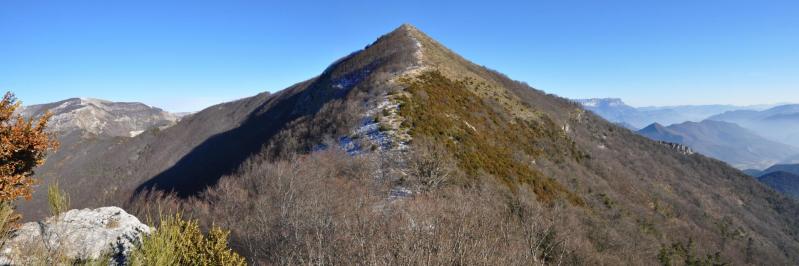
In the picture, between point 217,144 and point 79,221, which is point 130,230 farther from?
point 217,144

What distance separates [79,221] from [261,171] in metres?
14.6

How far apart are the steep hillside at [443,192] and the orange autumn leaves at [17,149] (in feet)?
26.9

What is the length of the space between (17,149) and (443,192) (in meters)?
18.9

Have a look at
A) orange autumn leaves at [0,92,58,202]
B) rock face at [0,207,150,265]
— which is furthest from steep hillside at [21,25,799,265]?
orange autumn leaves at [0,92,58,202]

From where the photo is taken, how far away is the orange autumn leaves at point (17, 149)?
13586 mm

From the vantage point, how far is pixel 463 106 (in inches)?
1762

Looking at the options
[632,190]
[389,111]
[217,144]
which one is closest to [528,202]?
[389,111]

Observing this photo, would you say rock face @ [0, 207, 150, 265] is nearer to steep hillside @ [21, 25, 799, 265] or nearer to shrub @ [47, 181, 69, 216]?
shrub @ [47, 181, 69, 216]

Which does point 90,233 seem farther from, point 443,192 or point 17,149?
point 443,192

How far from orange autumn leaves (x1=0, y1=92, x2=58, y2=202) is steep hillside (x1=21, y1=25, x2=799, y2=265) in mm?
8192

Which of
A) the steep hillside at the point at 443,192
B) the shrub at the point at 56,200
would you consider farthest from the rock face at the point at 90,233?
the steep hillside at the point at 443,192

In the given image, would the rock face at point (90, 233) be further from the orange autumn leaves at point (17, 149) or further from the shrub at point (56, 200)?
the orange autumn leaves at point (17, 149)

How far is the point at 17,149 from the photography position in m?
13.9

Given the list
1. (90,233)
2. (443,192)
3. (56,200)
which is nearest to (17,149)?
(90,233)
